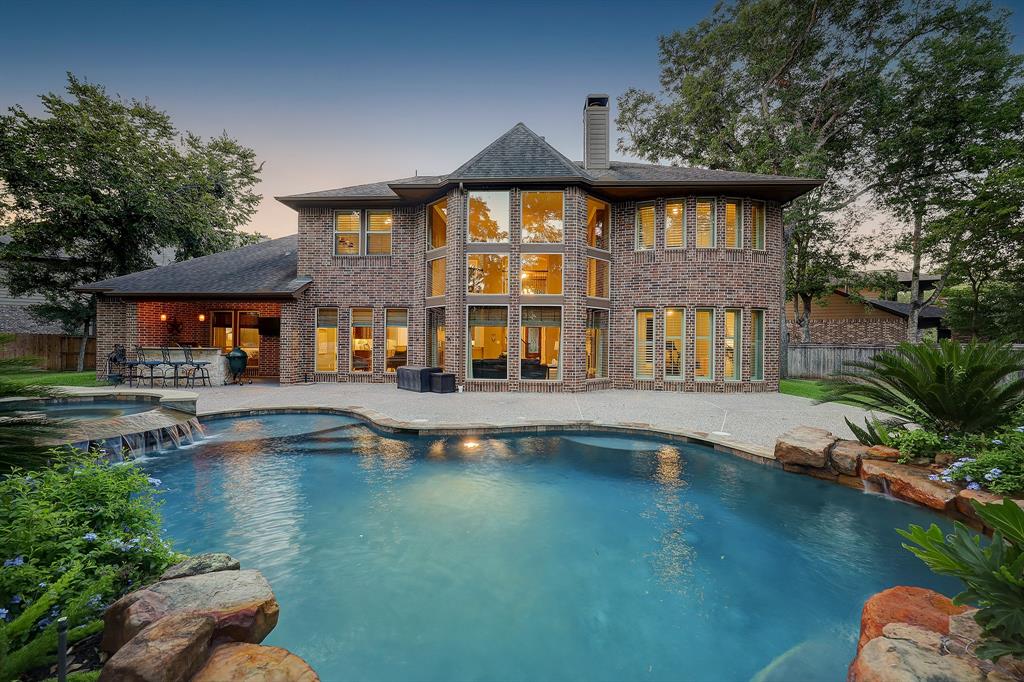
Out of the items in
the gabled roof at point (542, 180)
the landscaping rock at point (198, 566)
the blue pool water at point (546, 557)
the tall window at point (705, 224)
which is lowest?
the blue pool water at point (546, 557)

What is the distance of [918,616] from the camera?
213cm


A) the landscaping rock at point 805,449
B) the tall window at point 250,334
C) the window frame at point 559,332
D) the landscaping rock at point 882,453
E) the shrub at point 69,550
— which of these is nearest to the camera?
the shrub at point 69,550

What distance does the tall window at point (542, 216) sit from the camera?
1149cm

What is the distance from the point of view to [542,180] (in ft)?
36.2

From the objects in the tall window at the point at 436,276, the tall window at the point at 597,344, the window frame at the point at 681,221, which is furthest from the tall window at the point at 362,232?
the window frame at the point at 681,221

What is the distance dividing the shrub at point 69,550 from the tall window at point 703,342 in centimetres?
1214

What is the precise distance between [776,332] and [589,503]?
10301 mm

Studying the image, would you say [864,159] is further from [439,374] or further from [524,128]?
[439,374]

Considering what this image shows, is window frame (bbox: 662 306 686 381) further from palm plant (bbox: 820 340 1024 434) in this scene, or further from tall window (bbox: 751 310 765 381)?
palm plant (bbox: 820 340 1024 434)

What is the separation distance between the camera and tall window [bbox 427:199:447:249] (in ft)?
41.3

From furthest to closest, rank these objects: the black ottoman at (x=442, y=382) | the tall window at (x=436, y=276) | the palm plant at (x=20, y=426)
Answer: the tall window at (x=436, y=276)
the black ottoman at (x=442, y=382)
the palm plant at (x=20, y=426)

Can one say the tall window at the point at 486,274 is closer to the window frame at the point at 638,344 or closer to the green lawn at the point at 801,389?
Result: the window frame at the point at 638,344

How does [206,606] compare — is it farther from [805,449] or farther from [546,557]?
[805,449]

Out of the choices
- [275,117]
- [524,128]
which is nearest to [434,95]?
[275,117]
